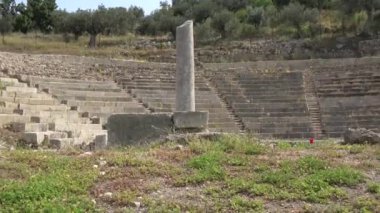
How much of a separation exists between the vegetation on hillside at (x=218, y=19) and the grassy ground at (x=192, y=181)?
1274 inches

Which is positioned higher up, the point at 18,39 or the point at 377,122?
the point at 18,39

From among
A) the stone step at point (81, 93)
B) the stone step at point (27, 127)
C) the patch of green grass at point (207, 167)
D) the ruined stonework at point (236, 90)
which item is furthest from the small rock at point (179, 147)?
the stone step at point (81, 93)

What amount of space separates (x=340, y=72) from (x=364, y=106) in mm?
4568

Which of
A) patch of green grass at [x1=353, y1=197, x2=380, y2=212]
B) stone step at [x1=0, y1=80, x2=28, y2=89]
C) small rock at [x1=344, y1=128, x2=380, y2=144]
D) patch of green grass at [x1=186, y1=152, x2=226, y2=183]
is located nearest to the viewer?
patch of green grass at [x1=353, y1=197, x2=380, y2=212]

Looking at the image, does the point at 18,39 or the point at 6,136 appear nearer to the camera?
the point at 6,136

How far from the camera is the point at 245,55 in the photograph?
35469mm

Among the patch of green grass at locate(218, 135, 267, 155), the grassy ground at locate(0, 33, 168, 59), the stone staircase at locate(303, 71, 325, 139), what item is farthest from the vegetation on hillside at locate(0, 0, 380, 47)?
the patch of green grass at locate(218, 135, 267, 155)

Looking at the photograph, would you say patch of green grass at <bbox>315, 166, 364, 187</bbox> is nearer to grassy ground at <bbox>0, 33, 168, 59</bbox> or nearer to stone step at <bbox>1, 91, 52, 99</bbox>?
stone step at <bbox>1, 91, 52, 99</bbox>

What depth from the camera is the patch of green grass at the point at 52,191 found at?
5077mm

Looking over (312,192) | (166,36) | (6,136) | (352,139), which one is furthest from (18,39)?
(312,192)

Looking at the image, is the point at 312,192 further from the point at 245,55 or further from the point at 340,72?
the point at 245,55

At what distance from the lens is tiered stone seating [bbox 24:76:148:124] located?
20.7 metres

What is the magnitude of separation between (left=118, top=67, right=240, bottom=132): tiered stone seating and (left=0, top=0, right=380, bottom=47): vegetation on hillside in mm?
14505

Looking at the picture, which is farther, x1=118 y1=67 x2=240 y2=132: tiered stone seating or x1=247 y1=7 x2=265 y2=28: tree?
x1=247 y1=7 x2=265 y2=28: tree
